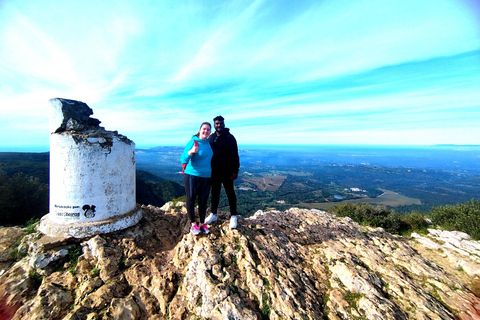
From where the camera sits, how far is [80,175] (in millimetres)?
5715

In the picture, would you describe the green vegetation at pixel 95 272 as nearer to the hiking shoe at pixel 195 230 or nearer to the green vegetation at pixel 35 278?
the green vegetation at pixel 35 278

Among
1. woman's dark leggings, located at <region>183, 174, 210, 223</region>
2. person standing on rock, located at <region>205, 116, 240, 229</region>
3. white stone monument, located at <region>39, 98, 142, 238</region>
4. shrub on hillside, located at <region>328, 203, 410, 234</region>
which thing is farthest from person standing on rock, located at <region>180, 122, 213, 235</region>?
shrub on hillside, located at <region>328, 203, 410, 234</region>

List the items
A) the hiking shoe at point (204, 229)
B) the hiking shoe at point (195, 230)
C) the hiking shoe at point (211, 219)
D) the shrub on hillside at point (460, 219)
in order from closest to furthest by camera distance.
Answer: the hiking shoe at point (195, 230), the hiking shoe at point (204, 229), the hiking shoe at point (211, 219), the shrub on hillside at point (460, 219)

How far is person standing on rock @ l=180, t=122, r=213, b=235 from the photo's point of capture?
18.4 ft

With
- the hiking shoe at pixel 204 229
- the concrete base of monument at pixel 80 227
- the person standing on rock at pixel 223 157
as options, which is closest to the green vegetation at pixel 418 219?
the person standing on rock at pixel 223 157

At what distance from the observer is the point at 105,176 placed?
5938 millimetres

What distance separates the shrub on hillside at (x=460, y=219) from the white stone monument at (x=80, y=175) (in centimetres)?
1903

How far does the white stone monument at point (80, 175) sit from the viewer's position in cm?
569

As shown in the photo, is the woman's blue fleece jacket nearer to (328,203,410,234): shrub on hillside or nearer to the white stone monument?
the white stone monument

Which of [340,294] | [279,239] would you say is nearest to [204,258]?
[279,239]

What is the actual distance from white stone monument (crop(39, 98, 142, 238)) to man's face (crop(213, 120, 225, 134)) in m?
2.81

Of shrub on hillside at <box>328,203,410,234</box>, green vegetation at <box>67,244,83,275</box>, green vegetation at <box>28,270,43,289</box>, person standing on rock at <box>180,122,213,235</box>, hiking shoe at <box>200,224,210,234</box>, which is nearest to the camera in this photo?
green vegetation at <box>28,270,43,289</box>

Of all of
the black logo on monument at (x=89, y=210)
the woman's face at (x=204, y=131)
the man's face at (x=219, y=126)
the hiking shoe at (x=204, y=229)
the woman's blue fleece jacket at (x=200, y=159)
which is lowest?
the hiking shoe at (x=204, y=229)

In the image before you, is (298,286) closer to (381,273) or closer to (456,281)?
(381,273)
